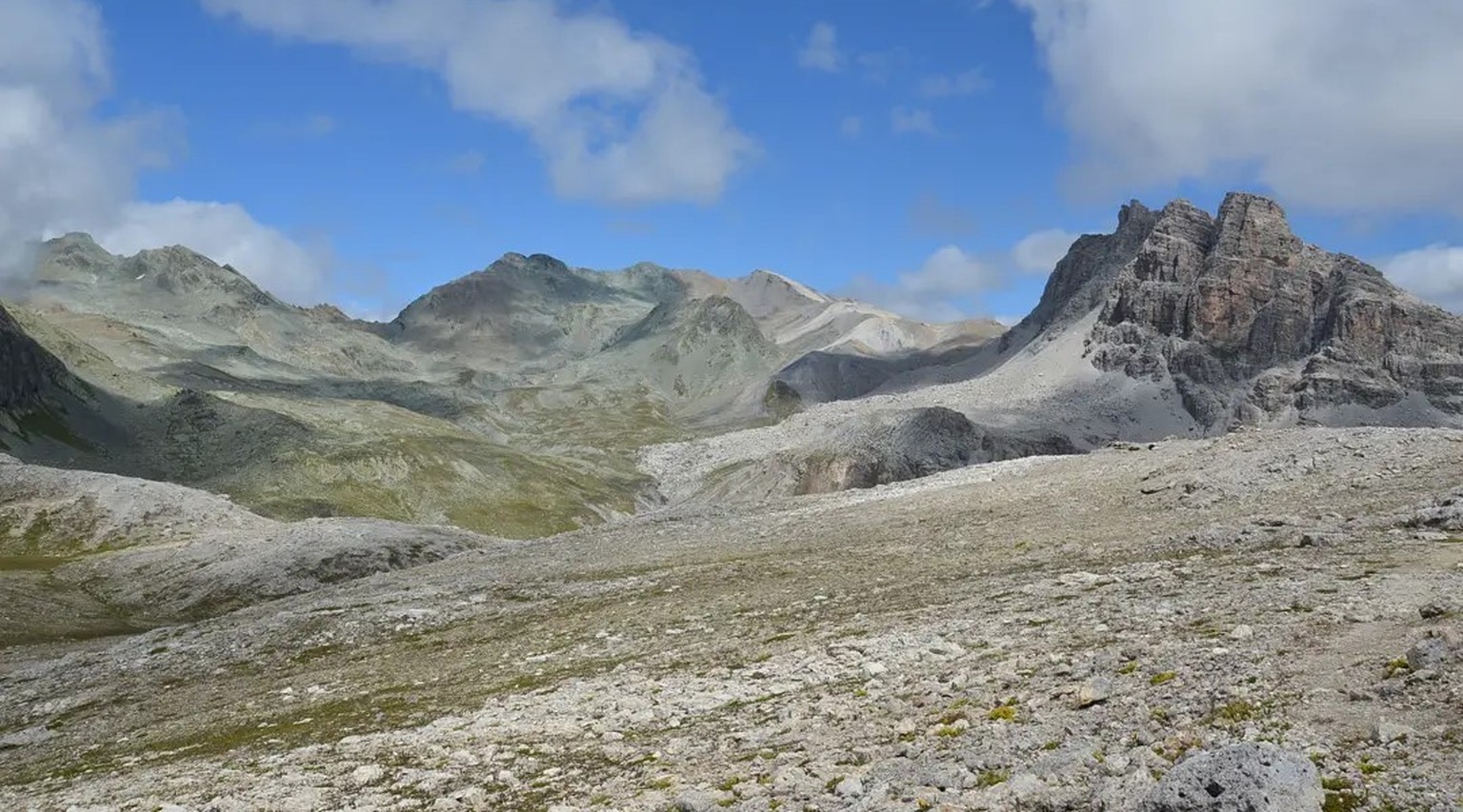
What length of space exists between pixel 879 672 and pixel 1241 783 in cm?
1012

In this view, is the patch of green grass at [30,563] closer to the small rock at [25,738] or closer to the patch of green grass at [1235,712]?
the small rock at [25,738]

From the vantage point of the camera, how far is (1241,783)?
11078 millimetres

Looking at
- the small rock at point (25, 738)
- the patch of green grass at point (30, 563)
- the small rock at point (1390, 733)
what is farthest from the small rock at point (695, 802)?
the patch of green grass at point (30, 563)

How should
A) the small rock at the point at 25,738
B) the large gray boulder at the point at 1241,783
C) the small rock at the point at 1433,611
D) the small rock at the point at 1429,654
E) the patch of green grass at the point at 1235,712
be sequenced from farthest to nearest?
the small rock at the point at 25,738, the small rock at the point at 1433,611, the small rock at the point at 1429,654, the patch of green grass at the point at 1235,712, the large gray boulder at the point at 1241,783

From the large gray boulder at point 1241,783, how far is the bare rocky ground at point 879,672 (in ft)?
0.72

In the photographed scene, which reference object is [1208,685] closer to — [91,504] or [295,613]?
[295,613]

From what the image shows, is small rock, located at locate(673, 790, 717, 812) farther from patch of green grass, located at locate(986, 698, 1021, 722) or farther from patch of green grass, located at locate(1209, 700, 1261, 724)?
patch of green grass, located at locate(1209, 700, 1261, 724)

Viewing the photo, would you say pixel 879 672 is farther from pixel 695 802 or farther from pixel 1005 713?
pixel 695 802

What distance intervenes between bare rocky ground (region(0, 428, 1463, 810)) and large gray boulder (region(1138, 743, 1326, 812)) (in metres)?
0.22

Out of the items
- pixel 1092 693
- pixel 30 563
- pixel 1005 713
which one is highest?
pixel 30 563

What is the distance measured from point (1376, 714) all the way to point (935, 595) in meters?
15.9

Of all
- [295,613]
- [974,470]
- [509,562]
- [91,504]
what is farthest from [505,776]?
[91,504]

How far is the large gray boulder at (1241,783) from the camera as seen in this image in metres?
10.9

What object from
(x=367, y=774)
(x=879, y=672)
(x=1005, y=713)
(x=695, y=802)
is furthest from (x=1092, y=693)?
(x=367, y=774)
